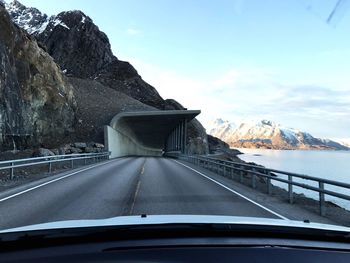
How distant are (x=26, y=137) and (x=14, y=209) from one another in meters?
30.0

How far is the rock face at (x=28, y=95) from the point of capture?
36381 mm

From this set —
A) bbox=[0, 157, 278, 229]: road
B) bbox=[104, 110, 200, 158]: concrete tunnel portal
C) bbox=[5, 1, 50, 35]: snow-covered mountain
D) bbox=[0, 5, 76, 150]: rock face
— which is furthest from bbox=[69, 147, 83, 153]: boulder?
bbox=[5, 1, 50, 35]: snow-covered mountain

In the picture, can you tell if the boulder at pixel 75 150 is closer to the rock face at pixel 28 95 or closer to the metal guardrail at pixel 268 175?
the rock face at pixel 28 95

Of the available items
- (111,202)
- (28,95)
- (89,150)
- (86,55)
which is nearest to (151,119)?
(89,150)

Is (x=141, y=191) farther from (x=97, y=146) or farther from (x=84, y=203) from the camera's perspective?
(x=97, y=146)

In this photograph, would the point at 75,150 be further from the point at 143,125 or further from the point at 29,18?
the point at 29,18

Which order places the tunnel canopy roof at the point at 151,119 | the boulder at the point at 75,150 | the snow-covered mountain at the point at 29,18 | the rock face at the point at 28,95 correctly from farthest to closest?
the snow-covered mountain at the point at 29,18 < the tunnel canopy roof at the point at 151,119 < the boulder at the point at 75,150 < the rock face at the point at 28,95

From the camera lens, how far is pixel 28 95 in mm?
42938

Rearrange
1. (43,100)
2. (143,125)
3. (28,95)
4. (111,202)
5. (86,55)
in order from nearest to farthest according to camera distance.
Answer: (111,202), (28,95), (43,100), (143,125), (86,55)

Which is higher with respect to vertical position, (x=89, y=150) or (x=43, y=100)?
(x=43, y=100)

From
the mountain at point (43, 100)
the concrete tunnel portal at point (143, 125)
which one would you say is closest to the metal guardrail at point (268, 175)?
the mountain at point (43, 100)

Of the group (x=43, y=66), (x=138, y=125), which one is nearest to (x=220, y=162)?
(x=43, y=66)

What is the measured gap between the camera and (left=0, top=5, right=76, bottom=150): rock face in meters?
36.4

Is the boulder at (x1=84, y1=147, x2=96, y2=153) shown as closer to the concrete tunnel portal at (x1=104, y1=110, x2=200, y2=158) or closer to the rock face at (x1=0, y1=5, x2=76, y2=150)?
the rock face at (x1=0, y1=5, x2=76, y2=150)
